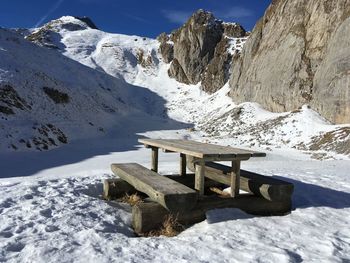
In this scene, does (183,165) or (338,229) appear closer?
(338,229)

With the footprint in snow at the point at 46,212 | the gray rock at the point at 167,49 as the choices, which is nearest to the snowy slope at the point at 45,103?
the footprint in snow at the point at 46,212

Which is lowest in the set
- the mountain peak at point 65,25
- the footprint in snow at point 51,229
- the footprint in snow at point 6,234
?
the footprint in snow at point 51,229

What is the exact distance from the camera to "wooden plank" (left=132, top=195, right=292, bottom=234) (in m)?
5.77

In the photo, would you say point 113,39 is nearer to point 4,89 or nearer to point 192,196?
point 4,89

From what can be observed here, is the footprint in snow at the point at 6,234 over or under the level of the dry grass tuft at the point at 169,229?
over

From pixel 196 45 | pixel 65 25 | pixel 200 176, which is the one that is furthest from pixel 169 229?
pixel 65 25

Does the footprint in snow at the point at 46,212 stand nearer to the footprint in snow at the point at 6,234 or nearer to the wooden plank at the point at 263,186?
the footprint in snow at the point at 6,234


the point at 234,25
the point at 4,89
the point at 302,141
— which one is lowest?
the point at 302,141

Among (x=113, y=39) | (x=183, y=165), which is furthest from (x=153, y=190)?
(x=113, y=39)

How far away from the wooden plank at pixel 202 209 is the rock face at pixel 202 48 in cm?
4604

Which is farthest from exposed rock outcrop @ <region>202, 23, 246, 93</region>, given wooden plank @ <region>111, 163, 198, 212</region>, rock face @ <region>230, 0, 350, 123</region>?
wooden plank @ <region>111, 163, 198, 212</region>

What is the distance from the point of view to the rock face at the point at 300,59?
904 inches

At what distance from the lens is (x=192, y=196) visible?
5762 millimetres

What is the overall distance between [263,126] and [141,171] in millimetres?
20574
